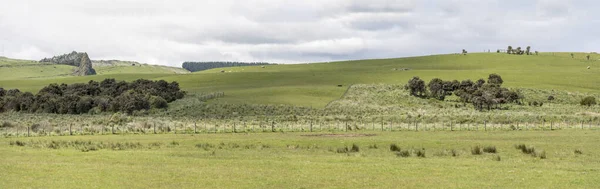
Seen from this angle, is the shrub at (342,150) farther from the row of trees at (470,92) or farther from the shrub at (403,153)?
the row of trees at (470,92)

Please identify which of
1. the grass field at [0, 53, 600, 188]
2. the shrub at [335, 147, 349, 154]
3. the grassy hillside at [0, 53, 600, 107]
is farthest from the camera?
the grassy hillside at [0, 53, 600, 107]

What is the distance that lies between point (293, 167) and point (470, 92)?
82.1 meters

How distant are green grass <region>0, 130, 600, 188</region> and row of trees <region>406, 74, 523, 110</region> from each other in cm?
5501

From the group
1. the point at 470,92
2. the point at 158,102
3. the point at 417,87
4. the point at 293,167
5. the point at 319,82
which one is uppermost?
the point at 319,82

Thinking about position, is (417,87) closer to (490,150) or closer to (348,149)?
(348,149)

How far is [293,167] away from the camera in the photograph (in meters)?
26.9

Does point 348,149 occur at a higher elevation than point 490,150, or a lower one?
lower

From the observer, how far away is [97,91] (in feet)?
371

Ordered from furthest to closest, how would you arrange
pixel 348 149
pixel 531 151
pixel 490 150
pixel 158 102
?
1. pixel 158 102
2. pixel 348 149
3. pixel 490 150
4. pixel 531 151

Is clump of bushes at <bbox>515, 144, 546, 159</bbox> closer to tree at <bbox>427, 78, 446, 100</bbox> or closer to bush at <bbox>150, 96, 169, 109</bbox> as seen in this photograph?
bush at <bbox>150, 96, 169, 109</bbox>

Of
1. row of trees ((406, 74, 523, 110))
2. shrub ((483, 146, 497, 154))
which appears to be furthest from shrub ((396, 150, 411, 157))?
row of trees ((406, 74, 523, 110))

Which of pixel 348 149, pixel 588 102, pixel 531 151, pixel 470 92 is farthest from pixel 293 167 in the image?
pixel 588 102

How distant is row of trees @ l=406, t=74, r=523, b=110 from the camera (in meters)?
94.2

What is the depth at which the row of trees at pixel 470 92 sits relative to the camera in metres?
94.2
